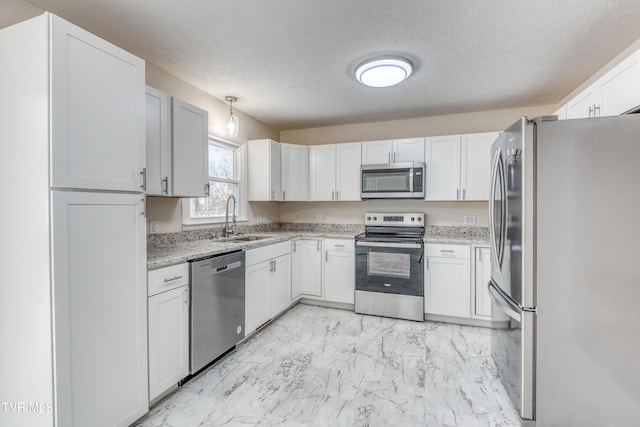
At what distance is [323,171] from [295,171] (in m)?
0.38

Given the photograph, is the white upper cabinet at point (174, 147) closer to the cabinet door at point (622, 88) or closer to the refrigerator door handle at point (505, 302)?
the refrigerator door handle at point (505, 302)

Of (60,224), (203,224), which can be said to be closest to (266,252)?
(203,224)

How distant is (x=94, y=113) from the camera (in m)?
1.45

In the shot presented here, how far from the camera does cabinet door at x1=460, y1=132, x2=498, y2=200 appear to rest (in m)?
3.35

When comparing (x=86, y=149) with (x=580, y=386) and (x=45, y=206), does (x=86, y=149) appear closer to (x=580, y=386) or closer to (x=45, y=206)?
(x=45, y=206)

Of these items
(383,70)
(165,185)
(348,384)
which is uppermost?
(383,70)

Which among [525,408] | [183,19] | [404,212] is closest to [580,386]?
[525,408]

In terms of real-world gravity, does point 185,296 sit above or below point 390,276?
above

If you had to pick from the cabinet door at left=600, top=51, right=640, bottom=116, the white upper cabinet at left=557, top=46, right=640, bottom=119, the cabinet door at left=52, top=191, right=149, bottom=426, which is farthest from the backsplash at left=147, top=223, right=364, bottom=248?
the cabinet door at left=600, top=51, right=640, bottom=116

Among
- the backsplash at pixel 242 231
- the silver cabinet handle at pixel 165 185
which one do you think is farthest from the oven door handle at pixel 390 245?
the silver cabinet handle at pixel 165 185

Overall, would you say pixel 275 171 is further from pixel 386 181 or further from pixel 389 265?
pixel 389 265

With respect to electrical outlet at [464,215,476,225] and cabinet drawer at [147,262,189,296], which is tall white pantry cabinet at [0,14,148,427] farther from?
electrical outlet at [464,215,476,225]

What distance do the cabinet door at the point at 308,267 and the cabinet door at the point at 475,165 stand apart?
1867 millimetres

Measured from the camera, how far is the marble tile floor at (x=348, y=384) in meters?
1.80
